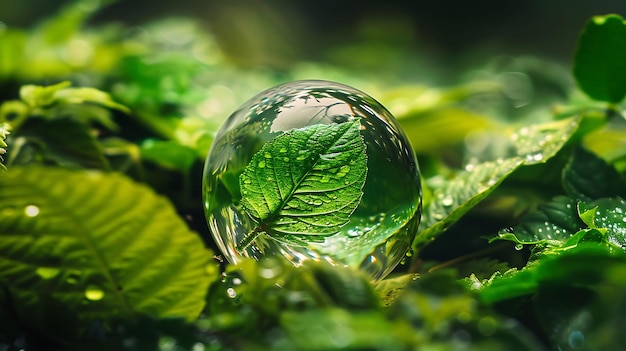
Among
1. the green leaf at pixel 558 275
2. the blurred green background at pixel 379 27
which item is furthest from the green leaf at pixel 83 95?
the blurred green background at pixel 379 27

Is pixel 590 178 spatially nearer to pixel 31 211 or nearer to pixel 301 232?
pixel 301 232

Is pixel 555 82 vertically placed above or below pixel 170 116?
below

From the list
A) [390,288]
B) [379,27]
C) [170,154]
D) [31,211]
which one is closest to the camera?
[31,211]

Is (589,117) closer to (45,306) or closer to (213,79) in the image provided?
(45,306)

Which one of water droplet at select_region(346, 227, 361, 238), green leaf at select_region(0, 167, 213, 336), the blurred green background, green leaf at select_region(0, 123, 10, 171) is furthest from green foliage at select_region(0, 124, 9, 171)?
the blurred green background

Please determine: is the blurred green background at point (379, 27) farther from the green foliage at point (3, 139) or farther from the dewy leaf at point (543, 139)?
the green foliage at point (3, 139)

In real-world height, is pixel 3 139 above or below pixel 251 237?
above

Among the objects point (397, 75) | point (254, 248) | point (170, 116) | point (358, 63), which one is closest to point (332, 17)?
point (358, 63)

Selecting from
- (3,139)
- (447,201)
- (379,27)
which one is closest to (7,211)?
(3,139)

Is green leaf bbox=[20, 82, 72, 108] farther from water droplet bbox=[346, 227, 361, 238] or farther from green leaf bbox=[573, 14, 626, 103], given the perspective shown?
green leaf bbox=[573, 14, 626, 103]
